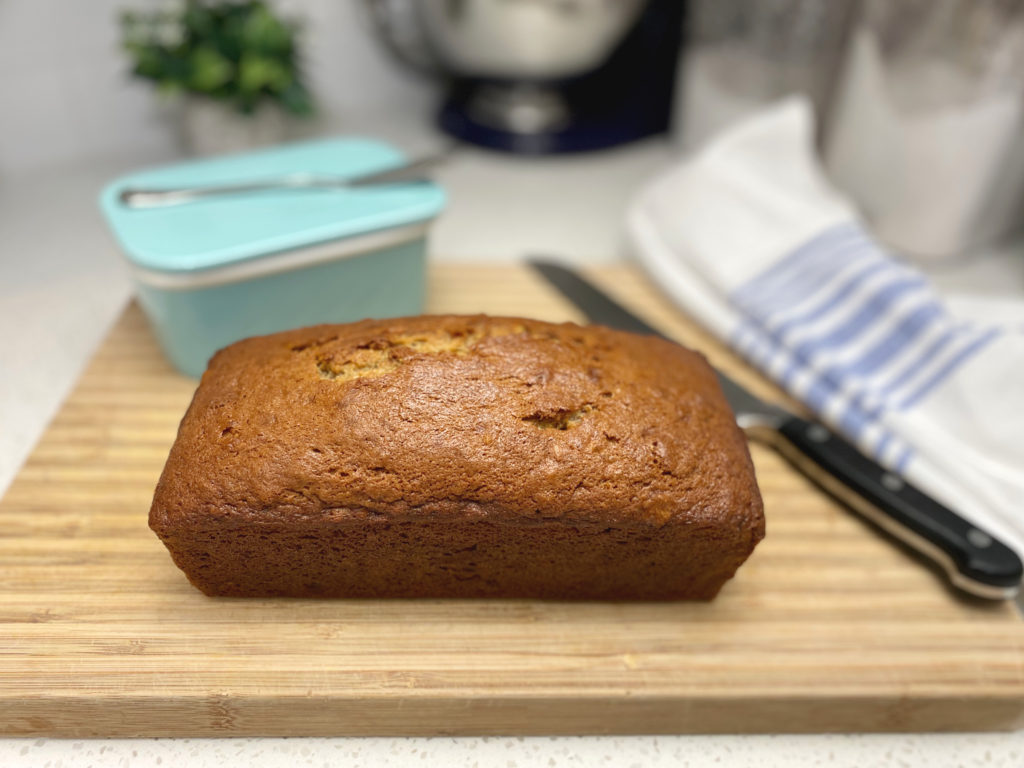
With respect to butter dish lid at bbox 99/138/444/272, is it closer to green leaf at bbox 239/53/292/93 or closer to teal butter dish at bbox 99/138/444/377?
teal butter dish at bbox 99/138/444/377

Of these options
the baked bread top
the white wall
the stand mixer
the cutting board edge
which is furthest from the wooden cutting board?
the stand mixer

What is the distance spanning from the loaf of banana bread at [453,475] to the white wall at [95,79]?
1092 millimetres

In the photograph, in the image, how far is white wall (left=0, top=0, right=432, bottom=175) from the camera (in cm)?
146

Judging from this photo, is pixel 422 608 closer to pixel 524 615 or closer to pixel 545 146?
pixel 524 615

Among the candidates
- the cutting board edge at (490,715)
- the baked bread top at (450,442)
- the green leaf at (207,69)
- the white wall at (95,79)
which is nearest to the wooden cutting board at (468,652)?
the cutting board edge at (490,715)

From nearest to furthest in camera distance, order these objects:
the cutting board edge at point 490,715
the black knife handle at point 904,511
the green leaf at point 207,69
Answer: the cutting board edge at point 490,715 → the black knife handle at point 904,511 → the green leaf at point 207,69

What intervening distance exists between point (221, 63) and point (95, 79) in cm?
34

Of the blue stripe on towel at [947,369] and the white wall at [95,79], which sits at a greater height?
the white wall at [95,79]

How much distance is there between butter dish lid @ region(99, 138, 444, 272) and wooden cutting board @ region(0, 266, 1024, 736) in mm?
303

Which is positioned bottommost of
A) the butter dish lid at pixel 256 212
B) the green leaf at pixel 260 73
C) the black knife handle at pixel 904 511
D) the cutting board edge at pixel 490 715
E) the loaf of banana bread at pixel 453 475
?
the cutting board edge at pixel 490 715

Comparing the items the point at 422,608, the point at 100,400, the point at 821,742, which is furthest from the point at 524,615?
the point at 100,400

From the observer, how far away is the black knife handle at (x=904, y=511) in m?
0.79

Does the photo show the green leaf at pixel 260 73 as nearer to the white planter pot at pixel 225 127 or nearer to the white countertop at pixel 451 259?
the white planter pot at pixel 225 127

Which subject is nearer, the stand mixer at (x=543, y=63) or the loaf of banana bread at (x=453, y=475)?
the loaf of banana bread at (x=453, y=475)
